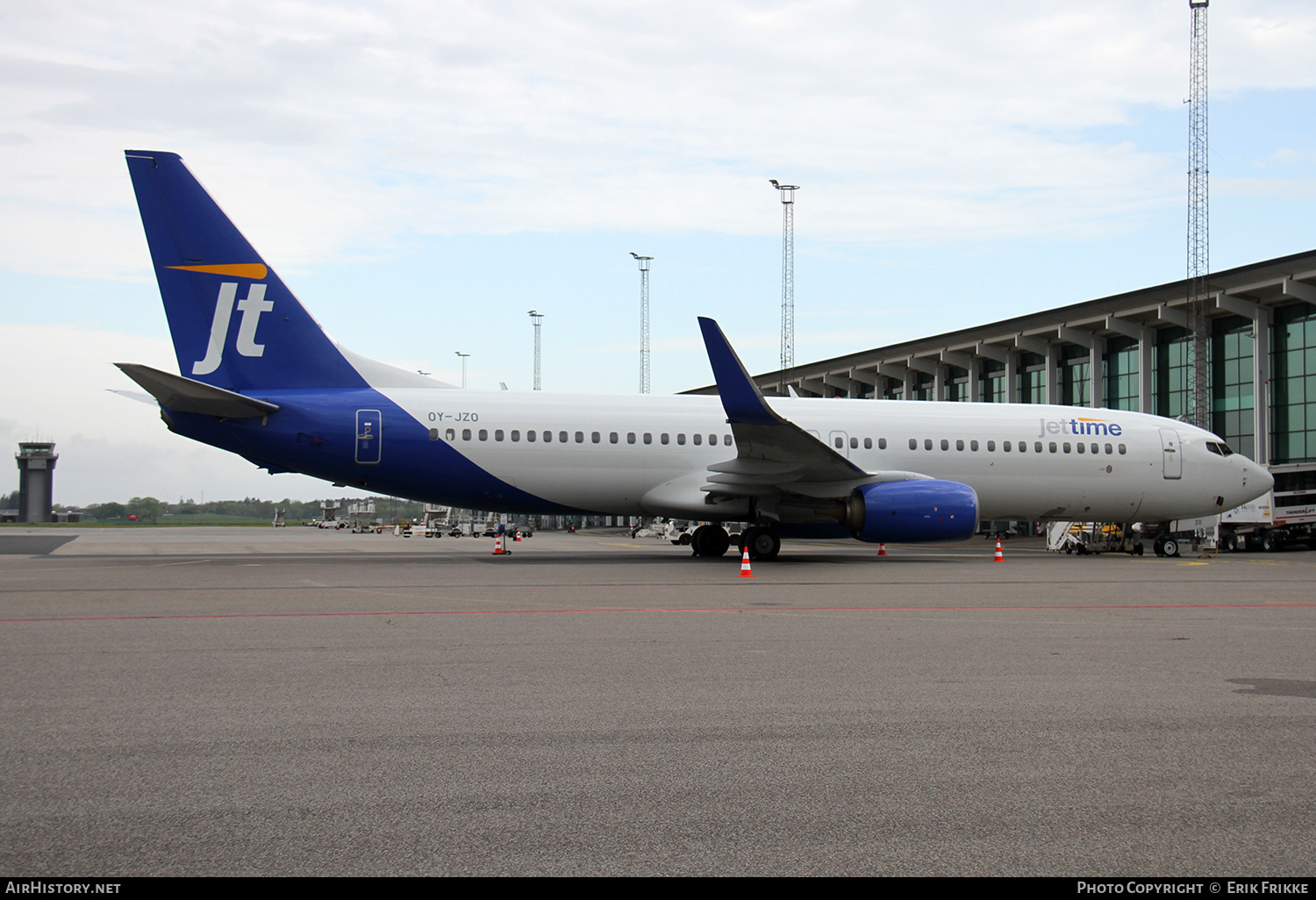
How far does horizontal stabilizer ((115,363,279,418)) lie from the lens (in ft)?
53.8

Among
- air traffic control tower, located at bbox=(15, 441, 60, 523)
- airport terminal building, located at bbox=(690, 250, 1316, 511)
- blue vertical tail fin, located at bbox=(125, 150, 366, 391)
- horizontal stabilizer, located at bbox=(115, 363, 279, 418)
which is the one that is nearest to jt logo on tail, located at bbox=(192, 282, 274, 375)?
blue vertical tail fin, located at bbox=(125, 150, 366, 391)

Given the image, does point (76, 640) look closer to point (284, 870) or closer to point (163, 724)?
point (163, 724)

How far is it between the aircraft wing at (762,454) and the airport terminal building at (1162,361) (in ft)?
66.3

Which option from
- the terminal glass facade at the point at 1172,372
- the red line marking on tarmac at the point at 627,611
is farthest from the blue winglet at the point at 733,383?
the terminal glass facade at the point at 1172,372

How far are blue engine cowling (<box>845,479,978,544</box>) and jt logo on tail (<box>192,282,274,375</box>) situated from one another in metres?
11.6

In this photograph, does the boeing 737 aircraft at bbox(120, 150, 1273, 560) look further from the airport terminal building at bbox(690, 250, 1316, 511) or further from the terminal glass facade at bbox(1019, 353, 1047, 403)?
the terminal glass facade at bbox(1019, 353, 1047, 403)

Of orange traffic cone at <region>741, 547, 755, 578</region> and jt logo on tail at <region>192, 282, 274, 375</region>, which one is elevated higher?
jt logo on tail at <region>192, 282, 274, 375</region>

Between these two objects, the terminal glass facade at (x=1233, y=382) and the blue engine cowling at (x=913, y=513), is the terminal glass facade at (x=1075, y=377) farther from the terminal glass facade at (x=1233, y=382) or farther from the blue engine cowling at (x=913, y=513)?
the blue engine cowling at (x=913, y=513)

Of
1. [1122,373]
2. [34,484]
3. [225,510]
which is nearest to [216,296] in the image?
[1122,373]

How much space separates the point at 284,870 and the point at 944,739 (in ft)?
10.1

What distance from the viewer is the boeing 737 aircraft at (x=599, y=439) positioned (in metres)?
18.1

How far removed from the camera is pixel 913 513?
18.6 meters

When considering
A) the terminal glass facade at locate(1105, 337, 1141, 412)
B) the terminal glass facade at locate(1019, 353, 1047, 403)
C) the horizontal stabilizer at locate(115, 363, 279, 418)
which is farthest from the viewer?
the terminal glass facade at locate(1019, 353, 1047, 403)

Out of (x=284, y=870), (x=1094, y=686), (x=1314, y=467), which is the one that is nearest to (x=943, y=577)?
(x=1094, y=686)
